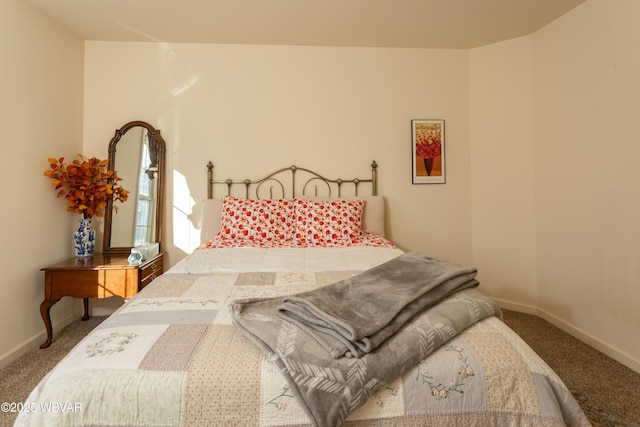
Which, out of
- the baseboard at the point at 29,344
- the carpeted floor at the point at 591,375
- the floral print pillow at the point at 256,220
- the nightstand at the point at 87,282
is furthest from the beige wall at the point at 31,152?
the carpeted floor at the point at 591,375

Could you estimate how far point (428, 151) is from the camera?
302 centimetres

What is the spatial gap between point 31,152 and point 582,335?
4139 mm

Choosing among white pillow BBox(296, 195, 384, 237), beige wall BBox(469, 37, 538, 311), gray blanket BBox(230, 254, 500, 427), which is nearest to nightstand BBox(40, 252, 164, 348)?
white pillow BBox(296, 195, 384, 237)

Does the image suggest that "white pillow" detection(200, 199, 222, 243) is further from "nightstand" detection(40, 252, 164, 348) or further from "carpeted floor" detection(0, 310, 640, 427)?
"carpeted floor" detection(0, 310, 640, 427)

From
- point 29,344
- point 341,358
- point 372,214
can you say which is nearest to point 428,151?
point 372,214

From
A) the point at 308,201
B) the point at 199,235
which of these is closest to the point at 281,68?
the point at 308,201

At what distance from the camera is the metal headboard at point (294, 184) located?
294 cm

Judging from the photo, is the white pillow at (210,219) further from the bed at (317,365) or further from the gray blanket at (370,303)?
the gray blanket at (370,303)

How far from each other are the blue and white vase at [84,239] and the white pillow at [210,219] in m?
0.83

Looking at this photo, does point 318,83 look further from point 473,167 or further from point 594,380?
point 594,380

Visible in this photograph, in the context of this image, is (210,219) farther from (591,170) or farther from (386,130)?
(591,170)

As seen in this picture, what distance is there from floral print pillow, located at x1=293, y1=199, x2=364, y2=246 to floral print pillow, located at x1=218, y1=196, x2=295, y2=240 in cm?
9

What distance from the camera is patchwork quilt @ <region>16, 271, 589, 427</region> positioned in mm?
765

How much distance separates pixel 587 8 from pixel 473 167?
133cm
